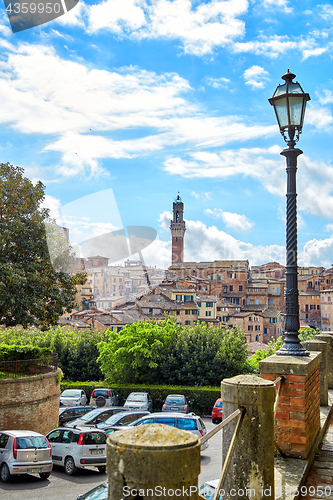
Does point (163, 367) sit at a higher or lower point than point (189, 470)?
lower

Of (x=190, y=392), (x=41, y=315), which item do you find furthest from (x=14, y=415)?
(x=190, y=392)

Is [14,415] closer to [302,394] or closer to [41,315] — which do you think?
[41,315]

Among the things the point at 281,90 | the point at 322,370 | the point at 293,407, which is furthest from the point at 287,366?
the point at 281,90

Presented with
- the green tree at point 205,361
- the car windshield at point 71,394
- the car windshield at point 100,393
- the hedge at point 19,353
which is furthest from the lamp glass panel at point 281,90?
the green tree at point 205,361

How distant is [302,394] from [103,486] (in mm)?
7023

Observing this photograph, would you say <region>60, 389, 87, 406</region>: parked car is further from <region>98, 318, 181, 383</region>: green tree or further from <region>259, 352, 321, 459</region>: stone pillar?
<region>259, 352, 321, 459</region>: stone pillar

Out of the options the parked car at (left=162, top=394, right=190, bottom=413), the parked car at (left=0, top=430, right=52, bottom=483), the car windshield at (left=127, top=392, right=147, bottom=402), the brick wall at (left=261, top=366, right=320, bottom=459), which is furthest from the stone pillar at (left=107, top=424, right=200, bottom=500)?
the car windshield at (left=127, top=392, right=147, bottom=402)

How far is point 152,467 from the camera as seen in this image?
188 centimetres

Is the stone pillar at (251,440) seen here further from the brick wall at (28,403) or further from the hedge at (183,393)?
the hedge at (183,393)

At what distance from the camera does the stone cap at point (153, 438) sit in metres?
1.91

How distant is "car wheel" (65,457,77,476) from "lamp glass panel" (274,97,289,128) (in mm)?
14285

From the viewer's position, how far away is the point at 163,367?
34.8m

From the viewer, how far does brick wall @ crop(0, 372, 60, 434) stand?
19.9 meters

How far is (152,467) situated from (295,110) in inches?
→ 208
